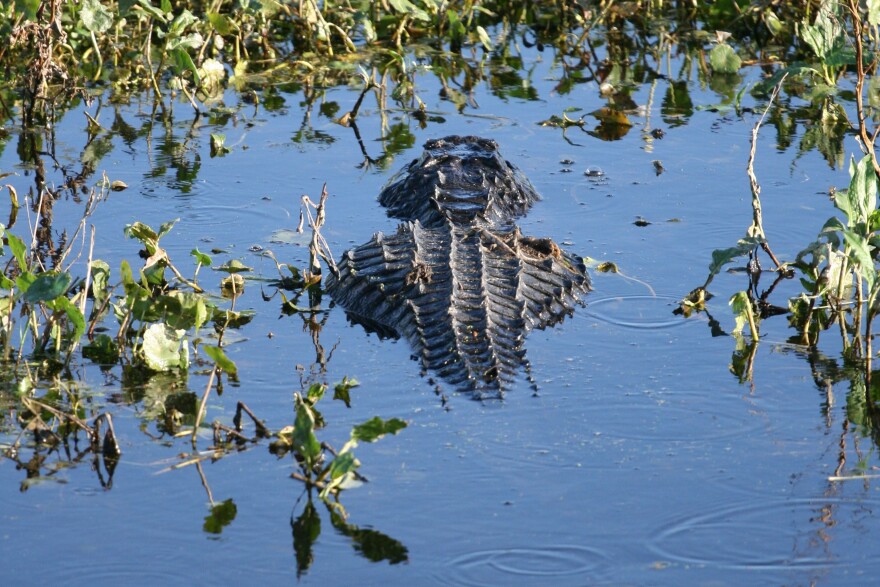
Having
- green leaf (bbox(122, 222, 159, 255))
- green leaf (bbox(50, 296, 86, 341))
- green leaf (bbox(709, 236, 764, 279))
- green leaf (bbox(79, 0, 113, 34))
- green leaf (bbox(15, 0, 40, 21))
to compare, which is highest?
green leaf (bbox(15, 0, 40, 21))

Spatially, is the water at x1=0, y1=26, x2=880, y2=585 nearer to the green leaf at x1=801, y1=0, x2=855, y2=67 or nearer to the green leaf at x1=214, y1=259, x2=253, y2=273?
the green leaf at x1=214, y1=259, x2=253, y2=273

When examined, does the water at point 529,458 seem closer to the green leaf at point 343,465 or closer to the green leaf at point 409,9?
the green leaf at point 343,465

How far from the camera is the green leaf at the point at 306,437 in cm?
391

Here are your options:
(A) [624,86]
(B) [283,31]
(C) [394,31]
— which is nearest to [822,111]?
(A) [624,86]

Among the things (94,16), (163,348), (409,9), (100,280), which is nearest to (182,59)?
(94,16)

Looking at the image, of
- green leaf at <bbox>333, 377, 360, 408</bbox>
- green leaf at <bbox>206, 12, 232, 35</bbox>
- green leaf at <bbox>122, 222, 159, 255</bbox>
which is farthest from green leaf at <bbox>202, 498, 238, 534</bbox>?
green leaf at <bbox>206, 12, 232, 35</bbox>

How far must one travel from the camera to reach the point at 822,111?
8141 millimetres

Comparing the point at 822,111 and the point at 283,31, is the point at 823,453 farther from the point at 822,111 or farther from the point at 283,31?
the point at 283,31

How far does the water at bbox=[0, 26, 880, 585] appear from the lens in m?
3.60

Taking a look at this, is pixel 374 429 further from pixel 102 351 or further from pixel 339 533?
pixel 102 351

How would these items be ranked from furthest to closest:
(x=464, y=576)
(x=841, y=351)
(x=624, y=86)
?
1. (x=624, y=86)
2. (x=841, y=351)
3. (x=464, y=576)

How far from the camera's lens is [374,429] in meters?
3.98

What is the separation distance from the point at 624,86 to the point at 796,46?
156 centimetres

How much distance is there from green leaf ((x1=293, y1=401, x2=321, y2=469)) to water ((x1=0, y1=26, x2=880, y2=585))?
12 centimetres
